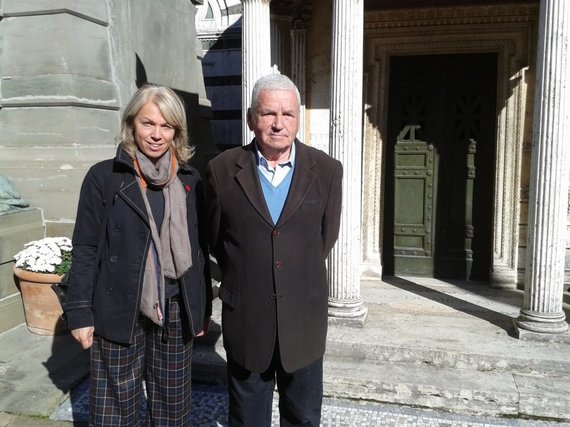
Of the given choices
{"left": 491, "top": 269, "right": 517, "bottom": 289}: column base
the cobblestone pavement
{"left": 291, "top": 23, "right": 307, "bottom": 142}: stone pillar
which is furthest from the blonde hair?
{"left": 491, "top": 269, "right": 517, "bottom": 289}: column base

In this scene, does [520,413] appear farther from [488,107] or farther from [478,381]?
[488,107]

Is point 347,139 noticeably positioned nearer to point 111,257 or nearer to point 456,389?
point 456,389

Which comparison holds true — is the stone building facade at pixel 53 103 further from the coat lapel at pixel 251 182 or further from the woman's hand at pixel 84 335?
the coat lapel at pixel 251 182

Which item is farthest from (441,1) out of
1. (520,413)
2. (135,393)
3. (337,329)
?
(135,393)

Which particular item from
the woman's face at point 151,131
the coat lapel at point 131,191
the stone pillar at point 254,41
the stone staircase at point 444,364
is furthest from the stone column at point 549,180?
the coat lapel at point 131,191

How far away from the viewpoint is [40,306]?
520cm

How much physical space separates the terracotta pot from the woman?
274cm

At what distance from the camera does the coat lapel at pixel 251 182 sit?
8.32 ft

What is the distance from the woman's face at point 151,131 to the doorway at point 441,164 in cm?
503

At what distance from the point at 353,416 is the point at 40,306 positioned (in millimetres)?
3301

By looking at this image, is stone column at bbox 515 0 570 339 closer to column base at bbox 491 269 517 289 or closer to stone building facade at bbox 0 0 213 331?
column base at bbox 491 269 517 289

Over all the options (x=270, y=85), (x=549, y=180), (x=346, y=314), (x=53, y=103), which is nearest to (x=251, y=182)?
(x=270, y=85)

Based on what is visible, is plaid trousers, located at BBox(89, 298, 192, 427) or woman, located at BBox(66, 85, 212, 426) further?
plaid trousers, located at BBox(89, 298, 192, 427)

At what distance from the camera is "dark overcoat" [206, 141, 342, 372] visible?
2.55 meters
